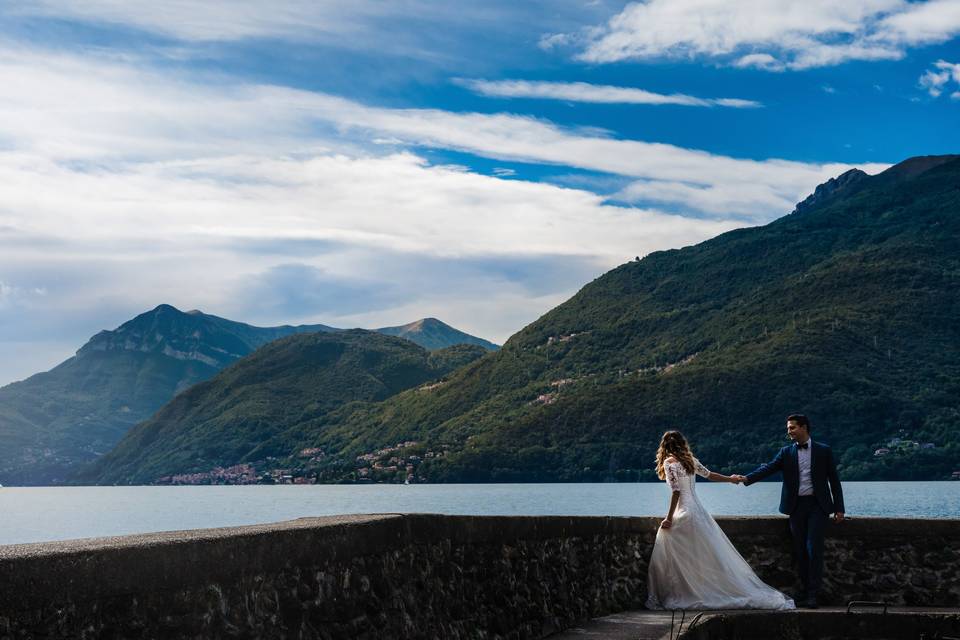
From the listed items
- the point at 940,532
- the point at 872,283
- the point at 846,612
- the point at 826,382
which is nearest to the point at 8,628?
the point at 846,612

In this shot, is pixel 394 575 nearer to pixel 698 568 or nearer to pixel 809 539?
pixel 698 568

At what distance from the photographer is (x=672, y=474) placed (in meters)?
10.3

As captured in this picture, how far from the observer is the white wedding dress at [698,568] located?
1016 centimetres

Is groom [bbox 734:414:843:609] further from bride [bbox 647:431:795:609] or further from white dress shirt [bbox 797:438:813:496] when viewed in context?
bride [bbox 647:431:795:609]

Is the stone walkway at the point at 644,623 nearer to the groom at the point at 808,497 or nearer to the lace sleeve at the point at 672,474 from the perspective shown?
the groom at the point at 808,497

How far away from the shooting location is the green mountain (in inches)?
5359

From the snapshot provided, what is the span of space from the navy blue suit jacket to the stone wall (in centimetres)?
41

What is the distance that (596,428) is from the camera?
15275cm

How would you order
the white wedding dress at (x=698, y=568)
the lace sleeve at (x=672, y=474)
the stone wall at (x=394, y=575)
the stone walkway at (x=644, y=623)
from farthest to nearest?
the lace sleeve at (x=672, y=474), the white wedding dress at (x=698, y=568), the stone walkway at (x=644, y=623), the stone wall at (x=394, y=575)

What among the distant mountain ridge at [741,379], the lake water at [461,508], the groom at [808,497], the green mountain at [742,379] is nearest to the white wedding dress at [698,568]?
the groom at [808,497]

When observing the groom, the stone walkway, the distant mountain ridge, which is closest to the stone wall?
the stone walkway

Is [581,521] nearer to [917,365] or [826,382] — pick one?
[826,382]

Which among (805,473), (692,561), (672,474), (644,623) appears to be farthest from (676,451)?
(644,623)

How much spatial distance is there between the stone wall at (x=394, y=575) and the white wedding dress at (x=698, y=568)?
292mm
